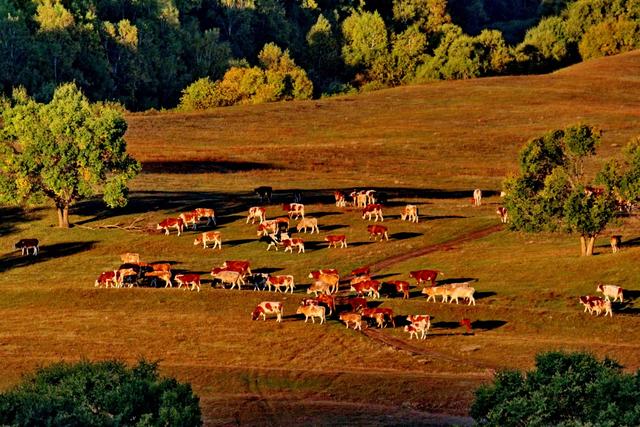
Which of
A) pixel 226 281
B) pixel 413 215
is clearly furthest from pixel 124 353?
pixel 413 215

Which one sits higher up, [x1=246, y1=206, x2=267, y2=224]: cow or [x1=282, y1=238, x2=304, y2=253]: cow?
[x1=246, y1=206, x2=267, y2=224]: cow

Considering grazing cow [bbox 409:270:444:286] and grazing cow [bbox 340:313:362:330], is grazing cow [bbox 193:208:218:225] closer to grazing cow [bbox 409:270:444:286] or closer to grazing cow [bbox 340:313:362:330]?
grazing cow [bbox 409:270:444:286]

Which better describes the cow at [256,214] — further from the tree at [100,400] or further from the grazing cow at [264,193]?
the tree at [100,400]

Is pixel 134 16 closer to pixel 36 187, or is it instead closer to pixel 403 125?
pixel 403 125

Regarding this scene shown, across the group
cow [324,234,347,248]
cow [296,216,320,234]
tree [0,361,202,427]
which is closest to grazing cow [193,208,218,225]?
cow [296,216,320,234]

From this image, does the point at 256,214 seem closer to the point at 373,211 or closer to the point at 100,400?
the point at 373,211

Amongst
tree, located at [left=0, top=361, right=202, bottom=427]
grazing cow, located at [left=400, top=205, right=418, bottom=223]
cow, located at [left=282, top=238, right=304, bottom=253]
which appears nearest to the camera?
tree, located at [left=0, top=361, right=202, bottom=427]
